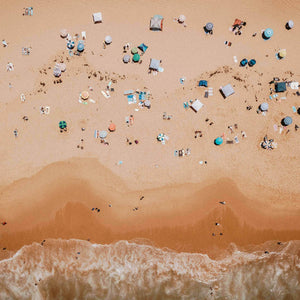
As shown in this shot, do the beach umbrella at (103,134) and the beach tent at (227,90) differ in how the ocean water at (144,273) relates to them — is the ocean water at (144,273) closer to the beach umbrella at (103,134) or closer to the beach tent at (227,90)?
the beach umbrella at (103,134)

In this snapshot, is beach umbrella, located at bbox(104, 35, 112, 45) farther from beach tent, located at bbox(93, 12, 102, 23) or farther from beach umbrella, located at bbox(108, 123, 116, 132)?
beach umbrella, located at bbox(108, 123, 116, 132)

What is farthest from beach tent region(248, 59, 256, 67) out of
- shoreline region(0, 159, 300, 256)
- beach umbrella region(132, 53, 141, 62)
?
shoreline region(0, 159, 300, 256)

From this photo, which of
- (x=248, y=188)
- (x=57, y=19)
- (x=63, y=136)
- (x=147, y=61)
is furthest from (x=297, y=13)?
(x=63, y=136)

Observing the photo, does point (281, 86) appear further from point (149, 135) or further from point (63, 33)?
point (63, 33)

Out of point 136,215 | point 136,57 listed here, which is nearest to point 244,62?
point 136,57

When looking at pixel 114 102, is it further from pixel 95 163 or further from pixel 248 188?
pixel 248 188

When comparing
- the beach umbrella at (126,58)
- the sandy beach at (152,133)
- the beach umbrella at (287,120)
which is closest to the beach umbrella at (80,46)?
the sandy beach at (152,133)
